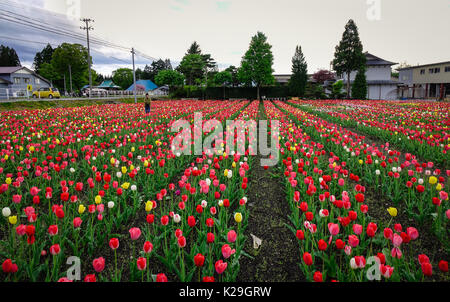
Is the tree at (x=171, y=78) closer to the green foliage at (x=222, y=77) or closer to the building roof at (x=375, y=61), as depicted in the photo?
the green foliage at (x=222, y=77)

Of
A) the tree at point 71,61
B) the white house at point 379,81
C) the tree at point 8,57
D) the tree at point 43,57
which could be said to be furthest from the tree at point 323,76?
the tree at point 8,57

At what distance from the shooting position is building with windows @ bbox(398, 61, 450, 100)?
41812 millimetres

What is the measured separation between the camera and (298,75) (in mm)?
45156

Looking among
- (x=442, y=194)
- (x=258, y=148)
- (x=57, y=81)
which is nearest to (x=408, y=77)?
(x=258, y=148)

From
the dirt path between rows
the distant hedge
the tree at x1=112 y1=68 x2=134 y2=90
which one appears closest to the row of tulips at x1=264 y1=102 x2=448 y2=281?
the dirt path between rows

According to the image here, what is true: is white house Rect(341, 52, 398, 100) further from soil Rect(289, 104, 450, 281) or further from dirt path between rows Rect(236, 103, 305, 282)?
dirt path between rows Rect(236, 103, 305, 282)

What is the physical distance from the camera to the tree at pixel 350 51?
4144cm

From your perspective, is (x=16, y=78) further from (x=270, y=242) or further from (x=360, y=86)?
(x=270, y=242)

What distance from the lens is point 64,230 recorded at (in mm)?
2773

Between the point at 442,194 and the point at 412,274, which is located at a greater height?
the point at 442,194

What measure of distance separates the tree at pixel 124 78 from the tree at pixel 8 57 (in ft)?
103
